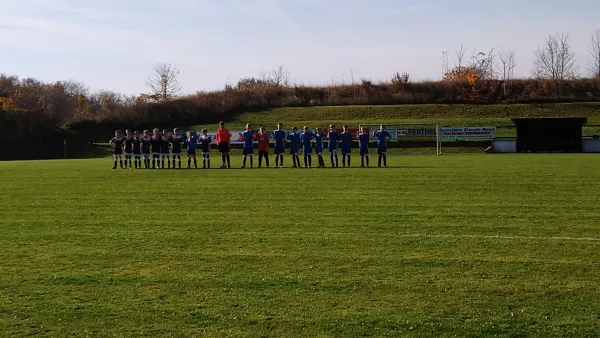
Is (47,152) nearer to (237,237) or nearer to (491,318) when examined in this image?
(237,237)

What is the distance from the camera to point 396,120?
201 feet

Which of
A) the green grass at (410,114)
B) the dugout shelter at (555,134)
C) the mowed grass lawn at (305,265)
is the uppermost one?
the green grass at (410,114)

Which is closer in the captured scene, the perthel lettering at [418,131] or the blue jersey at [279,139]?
the blue jersey at [279,139]

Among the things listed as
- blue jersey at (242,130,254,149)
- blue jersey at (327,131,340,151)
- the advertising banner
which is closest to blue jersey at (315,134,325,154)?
blue jersey at (327,131,340,151)

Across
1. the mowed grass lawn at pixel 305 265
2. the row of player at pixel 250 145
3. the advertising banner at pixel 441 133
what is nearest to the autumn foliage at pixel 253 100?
the advertising banner at pixel 441 133

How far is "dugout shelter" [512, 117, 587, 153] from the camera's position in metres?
43.6

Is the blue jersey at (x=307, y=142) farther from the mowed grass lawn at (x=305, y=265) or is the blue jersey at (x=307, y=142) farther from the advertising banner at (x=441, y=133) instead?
the advertising banner at (x=441, y=133)

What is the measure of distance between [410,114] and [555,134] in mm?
21345

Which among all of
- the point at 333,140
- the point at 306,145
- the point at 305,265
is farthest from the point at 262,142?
the point at 305,265

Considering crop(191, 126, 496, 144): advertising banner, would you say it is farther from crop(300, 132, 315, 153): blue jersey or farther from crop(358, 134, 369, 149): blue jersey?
crop(358, 134, 369, 149): blue jersey

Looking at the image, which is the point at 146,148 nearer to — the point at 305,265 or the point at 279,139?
the point at 279,139

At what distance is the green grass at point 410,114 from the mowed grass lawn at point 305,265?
146ft

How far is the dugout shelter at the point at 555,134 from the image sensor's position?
143ft

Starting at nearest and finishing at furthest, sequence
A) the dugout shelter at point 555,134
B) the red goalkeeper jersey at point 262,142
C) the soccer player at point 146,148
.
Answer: the red goalkeeper jersey at point 262,142 → the soccer player at point 146,148 → the dugout shelter at point 555,134
